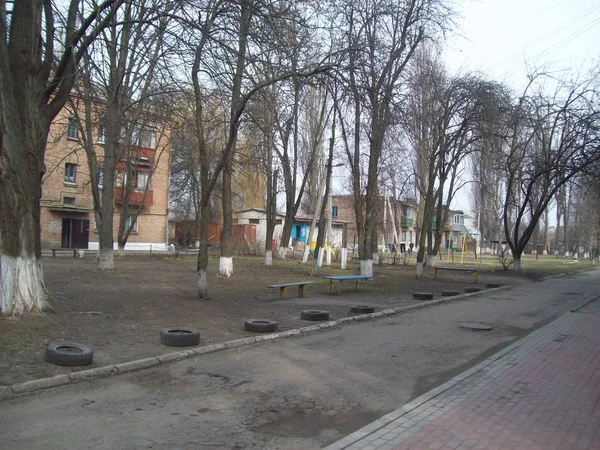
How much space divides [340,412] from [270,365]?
6.45 ft

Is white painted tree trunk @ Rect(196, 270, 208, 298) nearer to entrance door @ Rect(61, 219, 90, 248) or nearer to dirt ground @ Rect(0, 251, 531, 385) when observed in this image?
dirt ground @ Rect(0, 251, 531, 385)

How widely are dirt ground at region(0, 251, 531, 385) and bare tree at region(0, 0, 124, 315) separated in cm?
58

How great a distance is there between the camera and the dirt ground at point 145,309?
688 centimetres

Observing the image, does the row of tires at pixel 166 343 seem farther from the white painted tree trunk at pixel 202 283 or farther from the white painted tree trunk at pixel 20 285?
the white painted tree trunk at pixel 202 283

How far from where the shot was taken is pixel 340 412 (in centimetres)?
512

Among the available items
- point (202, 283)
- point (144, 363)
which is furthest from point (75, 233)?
point (144, 363)

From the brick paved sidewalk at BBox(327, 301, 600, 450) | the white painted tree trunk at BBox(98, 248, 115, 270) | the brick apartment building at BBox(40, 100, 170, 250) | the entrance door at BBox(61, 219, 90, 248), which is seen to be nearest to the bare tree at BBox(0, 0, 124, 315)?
the brick paved sidewalk at BBox(327, 301, 600, 450)

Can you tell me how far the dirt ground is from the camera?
6.88 meters

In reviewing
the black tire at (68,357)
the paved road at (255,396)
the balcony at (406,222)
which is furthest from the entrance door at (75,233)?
the balcony at (406,222)

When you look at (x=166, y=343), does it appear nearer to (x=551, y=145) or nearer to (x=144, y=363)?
(x=144, y=363)

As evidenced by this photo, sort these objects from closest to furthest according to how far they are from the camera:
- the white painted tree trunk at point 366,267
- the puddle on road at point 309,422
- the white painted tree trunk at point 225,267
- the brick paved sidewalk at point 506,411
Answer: the brick paved sidewalk at point 506,411, the puddle on road at point 309,422, the white painted tree trunk at point 225,267, the white painted tree trunk at point 366,267

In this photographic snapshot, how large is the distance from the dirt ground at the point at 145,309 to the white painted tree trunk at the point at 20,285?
0.73 ft

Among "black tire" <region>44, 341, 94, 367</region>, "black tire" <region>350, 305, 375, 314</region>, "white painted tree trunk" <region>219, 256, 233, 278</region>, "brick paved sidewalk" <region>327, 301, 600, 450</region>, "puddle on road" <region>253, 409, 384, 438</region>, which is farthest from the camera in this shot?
"white painted tree trunk" <region>219, 256, 233, 278</region>

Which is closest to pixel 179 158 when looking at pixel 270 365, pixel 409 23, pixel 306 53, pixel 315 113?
pixel 315 113
